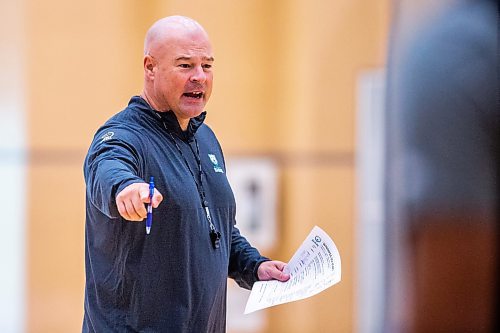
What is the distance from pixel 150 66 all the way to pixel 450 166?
0.92 metres

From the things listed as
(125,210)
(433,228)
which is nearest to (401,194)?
(433,228)

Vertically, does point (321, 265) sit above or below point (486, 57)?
below

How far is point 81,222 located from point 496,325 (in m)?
2.91

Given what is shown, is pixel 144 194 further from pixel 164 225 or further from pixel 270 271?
pixel 270 271

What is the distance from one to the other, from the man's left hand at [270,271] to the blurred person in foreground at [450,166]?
36.3 inches

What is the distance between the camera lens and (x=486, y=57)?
829mm

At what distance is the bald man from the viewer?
62.1 inches

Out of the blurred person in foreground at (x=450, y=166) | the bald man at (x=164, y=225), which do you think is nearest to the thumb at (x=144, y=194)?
the bald man at (x=164, y=225)

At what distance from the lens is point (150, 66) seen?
1.65 metres

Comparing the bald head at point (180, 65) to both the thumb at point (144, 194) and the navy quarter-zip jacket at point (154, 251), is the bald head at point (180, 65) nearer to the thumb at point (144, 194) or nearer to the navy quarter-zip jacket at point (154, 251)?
the navy quarter-zip jacket at point (154, 251)

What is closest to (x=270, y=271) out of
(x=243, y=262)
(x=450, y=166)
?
(x=243, y=262)

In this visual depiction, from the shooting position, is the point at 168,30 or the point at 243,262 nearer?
the point at 168,30

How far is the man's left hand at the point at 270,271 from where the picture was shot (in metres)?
1.77

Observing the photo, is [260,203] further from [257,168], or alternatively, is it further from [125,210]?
[125,210]
